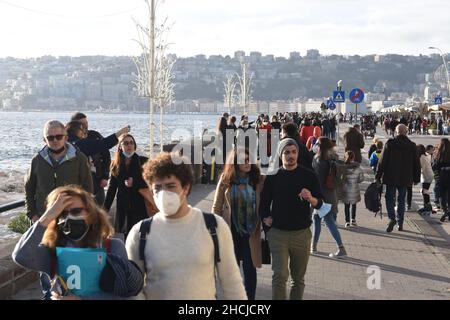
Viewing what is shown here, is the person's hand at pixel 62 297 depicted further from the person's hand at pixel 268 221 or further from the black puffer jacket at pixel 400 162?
the black puffer jacket at pixel 400 162

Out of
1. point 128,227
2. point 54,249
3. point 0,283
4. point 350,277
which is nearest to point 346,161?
point 350,277

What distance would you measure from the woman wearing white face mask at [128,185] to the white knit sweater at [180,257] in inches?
150

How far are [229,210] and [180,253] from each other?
2.77 metres

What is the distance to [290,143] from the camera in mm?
6109

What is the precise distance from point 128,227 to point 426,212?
7244mm

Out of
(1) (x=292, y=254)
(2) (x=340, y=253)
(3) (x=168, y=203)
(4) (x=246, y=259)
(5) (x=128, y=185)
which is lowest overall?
(2) (x=340, y=253)

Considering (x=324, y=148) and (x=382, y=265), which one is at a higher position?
(x=324, y=148)

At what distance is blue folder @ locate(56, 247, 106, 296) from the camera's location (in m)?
3.30

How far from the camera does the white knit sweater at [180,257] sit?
137 inches

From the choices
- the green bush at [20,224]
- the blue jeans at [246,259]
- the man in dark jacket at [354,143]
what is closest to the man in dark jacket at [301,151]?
the man in dark jacket at [354,143]

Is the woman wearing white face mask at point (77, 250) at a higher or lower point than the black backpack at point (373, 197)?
higher

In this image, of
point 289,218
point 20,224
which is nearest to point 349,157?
point 289,218

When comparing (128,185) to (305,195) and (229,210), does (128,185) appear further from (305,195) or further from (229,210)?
(305,195)

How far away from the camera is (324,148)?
929cm
